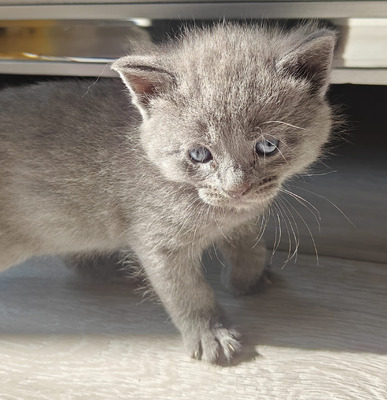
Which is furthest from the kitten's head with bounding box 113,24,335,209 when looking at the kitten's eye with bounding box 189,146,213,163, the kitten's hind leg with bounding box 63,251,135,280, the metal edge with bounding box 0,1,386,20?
the kitten's hind leg with bounding box 63,251,135,280

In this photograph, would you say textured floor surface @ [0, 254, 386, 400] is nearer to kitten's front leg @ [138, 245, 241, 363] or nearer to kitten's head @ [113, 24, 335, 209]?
kitten's front leg @ [138, 245, 241, 363]

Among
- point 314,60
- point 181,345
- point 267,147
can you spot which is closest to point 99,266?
point 181,345

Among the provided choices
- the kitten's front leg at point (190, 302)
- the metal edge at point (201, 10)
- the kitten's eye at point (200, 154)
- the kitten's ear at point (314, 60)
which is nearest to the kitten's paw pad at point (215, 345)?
the kitten's front leg at point (190, 302)

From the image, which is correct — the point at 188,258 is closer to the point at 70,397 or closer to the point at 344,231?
the point at 70,397

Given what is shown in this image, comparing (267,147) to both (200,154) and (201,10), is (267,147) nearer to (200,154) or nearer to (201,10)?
(200,154)

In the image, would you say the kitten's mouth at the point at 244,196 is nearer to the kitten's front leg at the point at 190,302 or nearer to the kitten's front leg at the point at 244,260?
the kitten's front leg at the point at 190,302

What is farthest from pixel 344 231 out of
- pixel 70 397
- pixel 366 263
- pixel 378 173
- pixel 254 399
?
pixel 70 397

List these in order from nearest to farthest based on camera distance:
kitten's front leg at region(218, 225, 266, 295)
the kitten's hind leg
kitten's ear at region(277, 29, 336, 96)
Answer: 1. kitten's ear at region(277, 29, 336, 96)
2. kitten's front leg at region(218, 225, 266, 295)
3. the kitten's hind leg
